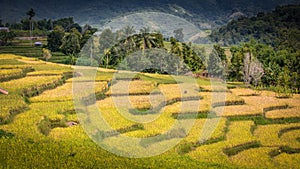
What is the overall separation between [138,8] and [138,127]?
111m

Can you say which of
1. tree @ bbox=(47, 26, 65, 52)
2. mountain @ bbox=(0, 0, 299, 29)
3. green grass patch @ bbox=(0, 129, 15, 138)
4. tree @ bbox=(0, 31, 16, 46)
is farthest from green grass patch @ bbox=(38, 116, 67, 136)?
mountain @ bbox=(0, 0, 299, 29)

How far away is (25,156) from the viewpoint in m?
8.48

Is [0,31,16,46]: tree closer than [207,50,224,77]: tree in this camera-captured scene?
Yes

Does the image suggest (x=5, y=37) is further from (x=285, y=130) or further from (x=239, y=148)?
(x=239, y=148)

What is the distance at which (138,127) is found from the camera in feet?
41.5

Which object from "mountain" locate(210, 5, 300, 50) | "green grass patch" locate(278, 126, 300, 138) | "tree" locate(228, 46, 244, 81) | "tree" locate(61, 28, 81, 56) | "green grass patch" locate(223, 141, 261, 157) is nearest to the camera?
"green grass patch" locate(223, 141, 261, 157)

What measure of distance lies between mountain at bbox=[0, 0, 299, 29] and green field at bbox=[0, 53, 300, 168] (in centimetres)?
8233

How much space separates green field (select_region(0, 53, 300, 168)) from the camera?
893 cm

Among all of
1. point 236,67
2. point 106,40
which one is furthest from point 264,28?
point 106,40

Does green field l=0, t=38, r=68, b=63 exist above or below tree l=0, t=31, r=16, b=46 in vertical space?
below

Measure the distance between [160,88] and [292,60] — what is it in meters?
20.9

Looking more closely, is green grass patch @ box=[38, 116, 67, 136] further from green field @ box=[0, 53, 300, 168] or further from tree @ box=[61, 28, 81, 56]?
tree @ box=[61, 28, 81, 56]

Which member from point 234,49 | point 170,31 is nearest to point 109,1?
point 170,31

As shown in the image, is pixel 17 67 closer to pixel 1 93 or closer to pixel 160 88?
pixel 1 93
